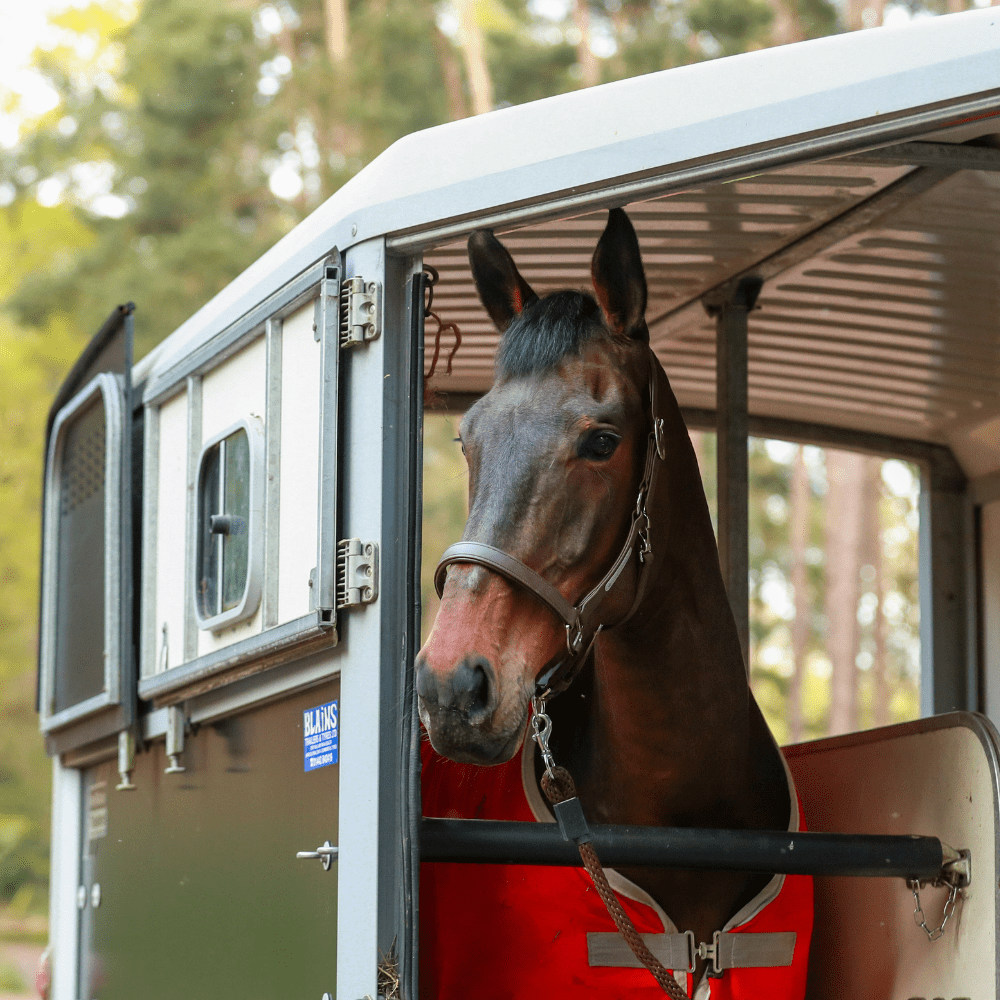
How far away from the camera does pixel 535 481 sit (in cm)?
295

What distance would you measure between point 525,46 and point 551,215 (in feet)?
61.4

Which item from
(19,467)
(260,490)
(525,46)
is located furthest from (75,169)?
(260,490)

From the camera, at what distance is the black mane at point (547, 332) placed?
317 centimetres

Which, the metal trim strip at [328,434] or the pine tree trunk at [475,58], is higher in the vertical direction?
the pine tree trunk at [475,58]

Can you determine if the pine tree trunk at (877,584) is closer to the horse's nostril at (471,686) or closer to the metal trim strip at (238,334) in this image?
the metal trim strip at (238,334)

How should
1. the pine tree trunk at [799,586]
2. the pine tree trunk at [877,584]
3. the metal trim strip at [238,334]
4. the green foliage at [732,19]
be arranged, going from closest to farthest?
the metal trim strip at [238,334] < the green foliage at [732,19] < the pine tree trunk at [877,584] < the pine tree trunk at [799,586]

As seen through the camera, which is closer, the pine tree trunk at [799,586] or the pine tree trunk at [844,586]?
the pine tree trunk at [844,586]

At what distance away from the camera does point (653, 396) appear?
3.33 m

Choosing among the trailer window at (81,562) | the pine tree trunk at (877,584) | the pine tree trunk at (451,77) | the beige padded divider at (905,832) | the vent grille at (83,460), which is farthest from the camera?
the pine tree trunk at (451,77)

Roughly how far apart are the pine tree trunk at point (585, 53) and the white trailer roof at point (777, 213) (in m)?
15.3

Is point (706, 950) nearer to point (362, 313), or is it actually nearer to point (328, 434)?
point (328, 434)

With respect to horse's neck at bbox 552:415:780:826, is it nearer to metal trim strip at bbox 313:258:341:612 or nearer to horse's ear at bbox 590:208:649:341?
horse's ear at bbox 590:208:649:341

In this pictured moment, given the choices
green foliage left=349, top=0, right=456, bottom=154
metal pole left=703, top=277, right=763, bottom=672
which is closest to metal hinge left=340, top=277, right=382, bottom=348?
metal pole left=703, top=277, right=763, bottom=672

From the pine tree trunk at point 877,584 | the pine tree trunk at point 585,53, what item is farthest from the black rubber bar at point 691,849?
the pine tree trunk at point 585,53
